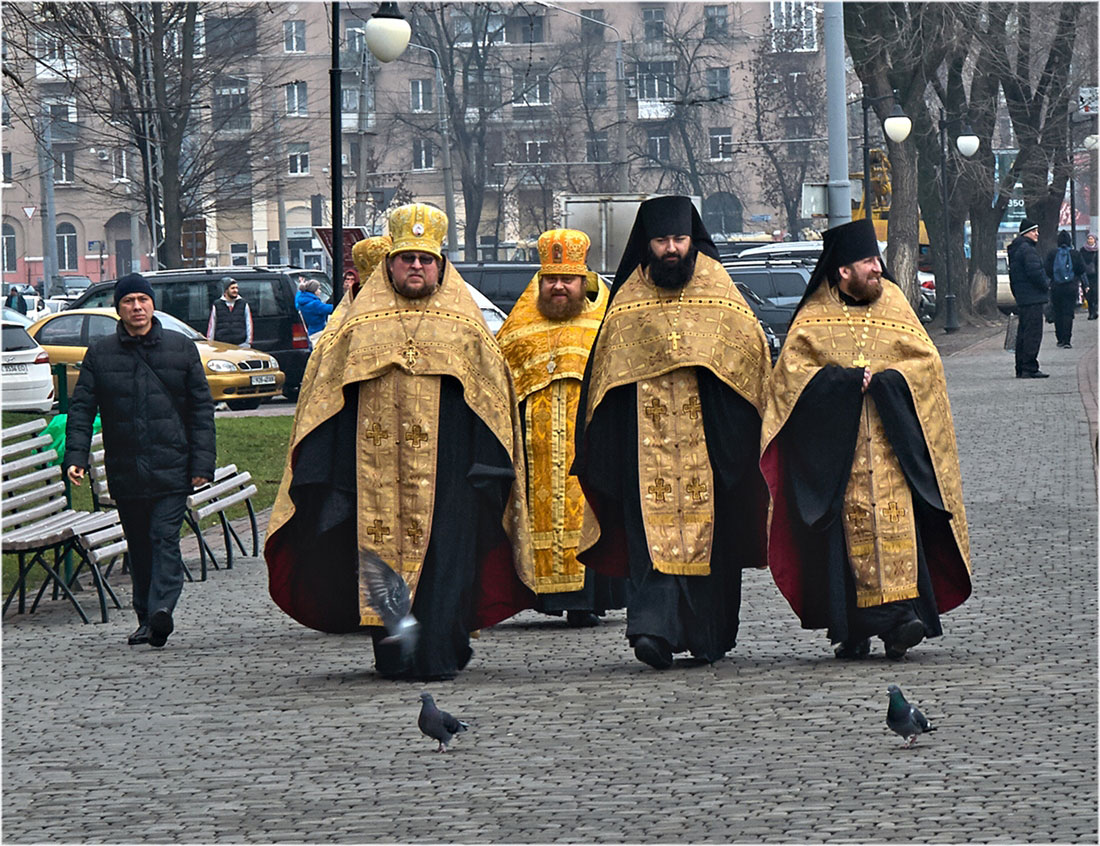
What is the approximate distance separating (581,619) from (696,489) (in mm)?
1710

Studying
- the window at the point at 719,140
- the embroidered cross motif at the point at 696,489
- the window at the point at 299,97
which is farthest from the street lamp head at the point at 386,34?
the window at the point at 719,140

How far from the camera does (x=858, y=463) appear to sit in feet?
30.2

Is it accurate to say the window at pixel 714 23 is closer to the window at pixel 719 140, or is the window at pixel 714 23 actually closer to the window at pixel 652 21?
the window at pixel 652 21

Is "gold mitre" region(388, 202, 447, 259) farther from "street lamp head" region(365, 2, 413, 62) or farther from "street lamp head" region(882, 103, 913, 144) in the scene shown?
"street lamp head" region(882, 103, 913, 144)

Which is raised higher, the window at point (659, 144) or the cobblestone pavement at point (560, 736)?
the window at point (659, 144)

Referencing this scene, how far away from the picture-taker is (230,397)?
89.0 ft

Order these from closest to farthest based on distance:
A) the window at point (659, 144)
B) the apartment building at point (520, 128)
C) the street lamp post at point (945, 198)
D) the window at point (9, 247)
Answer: the street lamp post at point (945, 198) → the apartment building at point (520, 128) → the window at point (659, 144) → the window at point (9, 247)

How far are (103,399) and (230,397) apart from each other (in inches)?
661

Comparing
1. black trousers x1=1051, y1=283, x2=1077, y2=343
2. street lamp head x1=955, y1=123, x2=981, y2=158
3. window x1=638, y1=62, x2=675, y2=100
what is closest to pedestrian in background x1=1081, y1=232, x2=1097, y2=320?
street lamp head x1=955, y1=123, x2=981, y2=158

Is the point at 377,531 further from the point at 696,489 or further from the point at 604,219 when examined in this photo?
the point at 604,219

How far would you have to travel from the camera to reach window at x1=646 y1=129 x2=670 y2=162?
251 ft

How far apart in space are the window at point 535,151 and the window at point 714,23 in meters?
6.60

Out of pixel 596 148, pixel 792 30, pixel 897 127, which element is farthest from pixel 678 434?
pixel 596 148

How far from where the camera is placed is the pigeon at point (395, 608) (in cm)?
905
